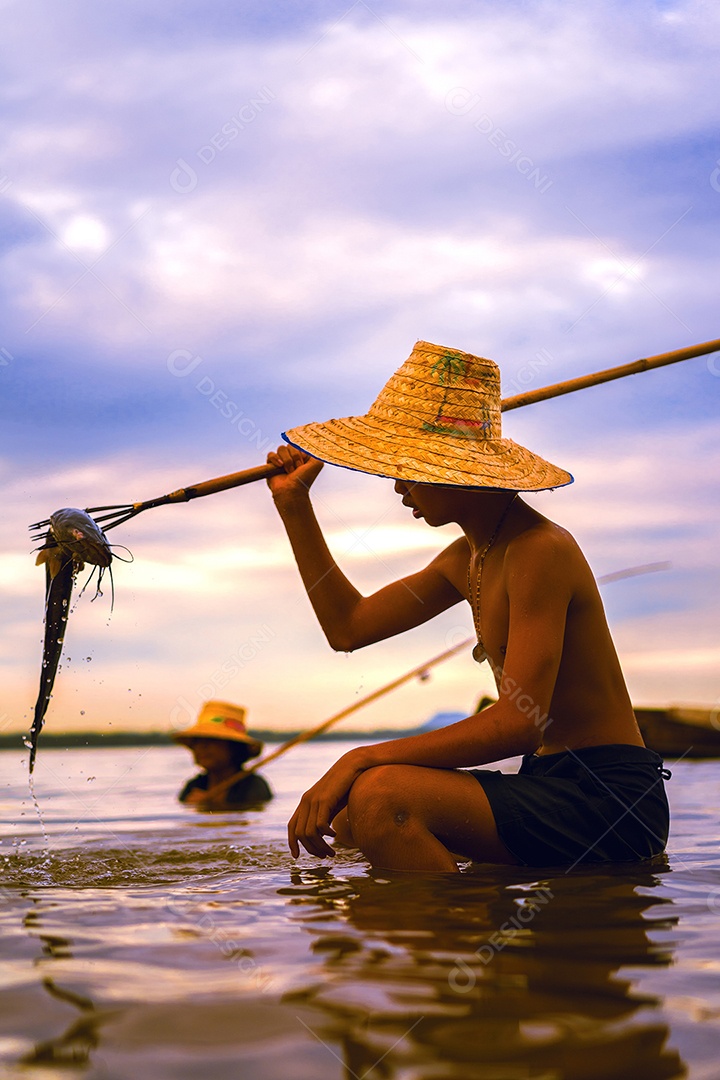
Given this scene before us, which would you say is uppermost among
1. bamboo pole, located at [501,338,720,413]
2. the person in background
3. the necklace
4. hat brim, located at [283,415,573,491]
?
bamboo pole, located at [501,338,720,413]

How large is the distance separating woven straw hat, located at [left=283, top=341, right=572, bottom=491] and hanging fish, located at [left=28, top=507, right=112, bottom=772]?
0.75 m

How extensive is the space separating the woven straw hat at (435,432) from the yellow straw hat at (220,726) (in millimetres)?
4367

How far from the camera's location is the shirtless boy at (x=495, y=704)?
106 inches

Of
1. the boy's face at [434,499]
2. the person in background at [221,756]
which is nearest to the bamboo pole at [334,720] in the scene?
the person in background at [221,756]

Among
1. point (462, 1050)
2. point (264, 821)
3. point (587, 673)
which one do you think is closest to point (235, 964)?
point (462, 1050)

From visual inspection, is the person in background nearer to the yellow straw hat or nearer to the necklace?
the yellow straw hat

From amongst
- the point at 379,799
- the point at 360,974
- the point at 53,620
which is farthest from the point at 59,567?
the point at 360,974

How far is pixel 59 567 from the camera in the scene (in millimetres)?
3486

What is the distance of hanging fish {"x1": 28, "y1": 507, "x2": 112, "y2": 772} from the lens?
3.40 meters

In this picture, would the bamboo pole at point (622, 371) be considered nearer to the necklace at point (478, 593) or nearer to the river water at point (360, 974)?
the necklace at point (478, 593)

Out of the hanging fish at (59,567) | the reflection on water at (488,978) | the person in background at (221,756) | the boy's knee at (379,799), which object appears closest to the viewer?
the reflection on water at (488,978)

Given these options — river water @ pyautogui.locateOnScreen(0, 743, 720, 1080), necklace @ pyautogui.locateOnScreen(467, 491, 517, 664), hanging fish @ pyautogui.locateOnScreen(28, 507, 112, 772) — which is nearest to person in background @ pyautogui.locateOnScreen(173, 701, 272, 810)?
hanging fish @ pyautogui.locateOnScreen(28, 507, 112, 772)

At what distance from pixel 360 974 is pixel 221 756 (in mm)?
5822

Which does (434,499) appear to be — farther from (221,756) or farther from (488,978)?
(221,756)
